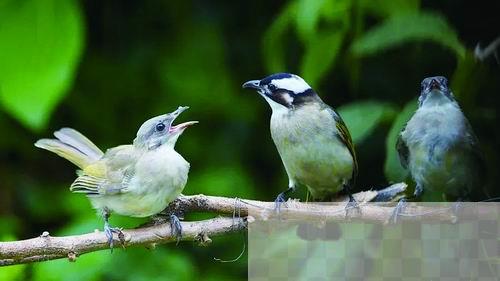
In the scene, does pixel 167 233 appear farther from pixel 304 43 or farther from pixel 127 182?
pixel 304 43

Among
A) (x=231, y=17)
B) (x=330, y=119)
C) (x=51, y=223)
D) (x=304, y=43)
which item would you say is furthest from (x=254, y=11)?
(x=330, y=119)

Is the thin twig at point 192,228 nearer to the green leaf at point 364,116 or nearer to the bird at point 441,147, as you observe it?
the bird at point 441,147

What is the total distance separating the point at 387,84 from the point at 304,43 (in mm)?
196

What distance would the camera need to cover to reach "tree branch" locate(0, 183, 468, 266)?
3.59 feet

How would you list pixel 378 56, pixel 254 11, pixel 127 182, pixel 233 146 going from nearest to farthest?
1. pixel 127 182
2. pixel 378 56
3. pixel 233 146
4. pixel 254 11

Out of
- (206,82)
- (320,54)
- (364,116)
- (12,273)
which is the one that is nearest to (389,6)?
Result: (320,54)

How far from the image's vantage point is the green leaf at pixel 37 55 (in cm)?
187

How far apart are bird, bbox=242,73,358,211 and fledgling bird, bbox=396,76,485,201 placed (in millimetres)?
92

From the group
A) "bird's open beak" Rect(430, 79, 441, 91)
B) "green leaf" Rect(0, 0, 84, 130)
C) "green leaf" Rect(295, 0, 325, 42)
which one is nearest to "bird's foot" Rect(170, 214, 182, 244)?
"bird's open beak" Rect(430, 79, 441, 91)

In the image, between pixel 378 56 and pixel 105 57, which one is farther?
pixel 105 57

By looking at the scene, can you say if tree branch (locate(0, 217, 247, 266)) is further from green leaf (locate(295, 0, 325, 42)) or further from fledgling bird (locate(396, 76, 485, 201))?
green leaf (locate(295, 0, 325, 42))

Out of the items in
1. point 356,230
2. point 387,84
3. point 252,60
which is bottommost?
point 356,230

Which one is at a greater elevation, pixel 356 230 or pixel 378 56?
pixel 378 56

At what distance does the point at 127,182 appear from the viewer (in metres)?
1.12
